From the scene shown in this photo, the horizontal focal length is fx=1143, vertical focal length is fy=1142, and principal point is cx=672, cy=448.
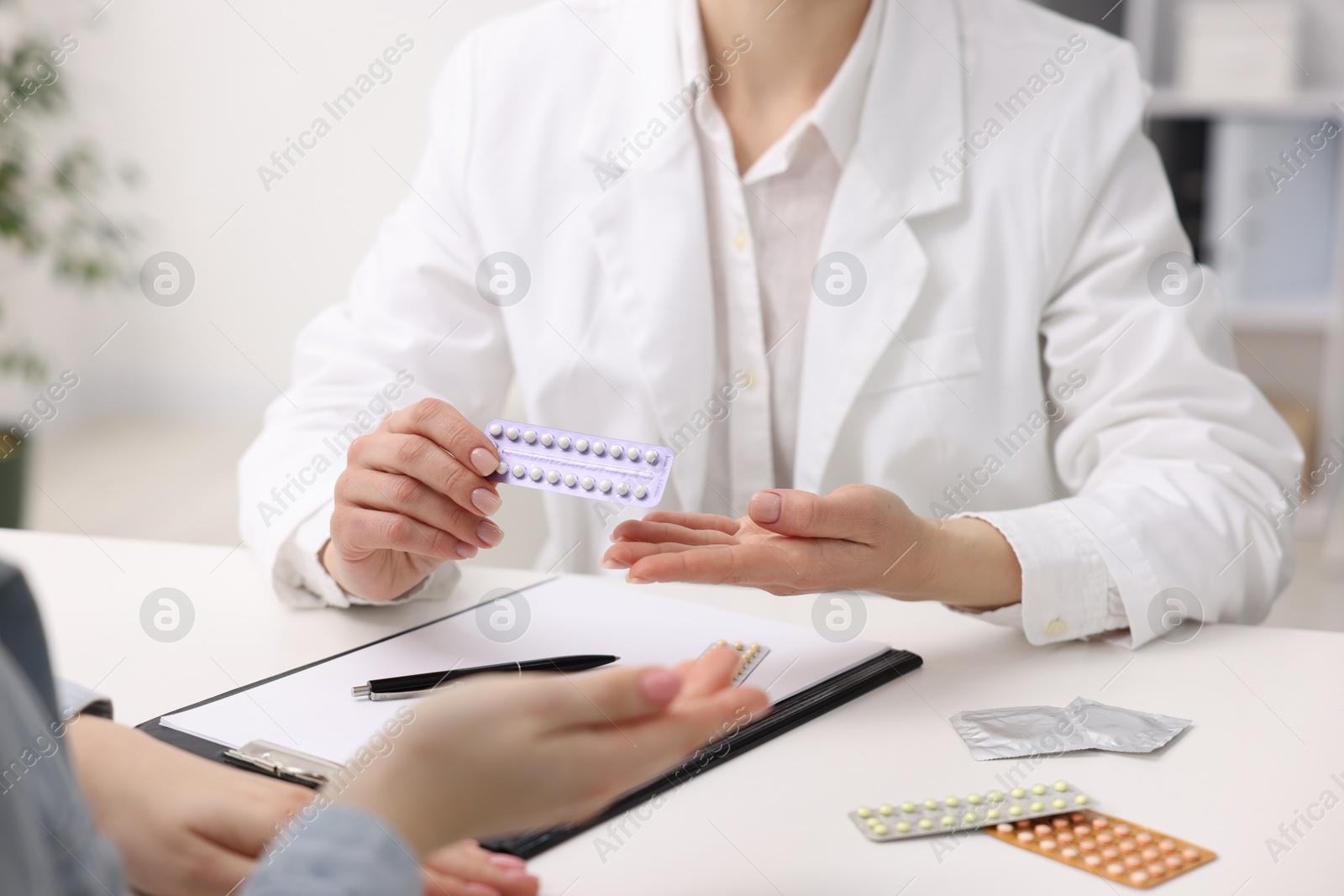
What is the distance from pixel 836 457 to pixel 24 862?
3.09ft

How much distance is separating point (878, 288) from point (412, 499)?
56 cm

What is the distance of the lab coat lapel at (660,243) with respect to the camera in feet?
3.96

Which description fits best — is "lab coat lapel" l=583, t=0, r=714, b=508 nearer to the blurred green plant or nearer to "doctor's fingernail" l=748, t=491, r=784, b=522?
"doctor's fingernail" l=748, t=491, r=784, b=522

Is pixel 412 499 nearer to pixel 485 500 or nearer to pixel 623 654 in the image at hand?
pixel 485 500

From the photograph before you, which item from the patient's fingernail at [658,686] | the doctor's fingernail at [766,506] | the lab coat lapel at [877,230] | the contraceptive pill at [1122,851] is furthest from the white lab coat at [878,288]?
the patient's fingernail at [658,686]

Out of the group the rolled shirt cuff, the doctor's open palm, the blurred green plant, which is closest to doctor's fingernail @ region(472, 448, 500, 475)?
the doctor's open palm

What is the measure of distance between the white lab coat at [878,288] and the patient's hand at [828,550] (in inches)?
7.4

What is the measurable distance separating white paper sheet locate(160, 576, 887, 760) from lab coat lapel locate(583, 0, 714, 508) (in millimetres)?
285

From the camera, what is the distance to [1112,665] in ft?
2.82

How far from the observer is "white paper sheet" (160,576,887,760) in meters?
0.73

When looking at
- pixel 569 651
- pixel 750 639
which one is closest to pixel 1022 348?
pixel 750 639

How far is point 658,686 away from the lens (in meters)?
0.48

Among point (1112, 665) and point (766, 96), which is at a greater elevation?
point (766, 96)

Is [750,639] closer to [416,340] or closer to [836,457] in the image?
[836,457]
